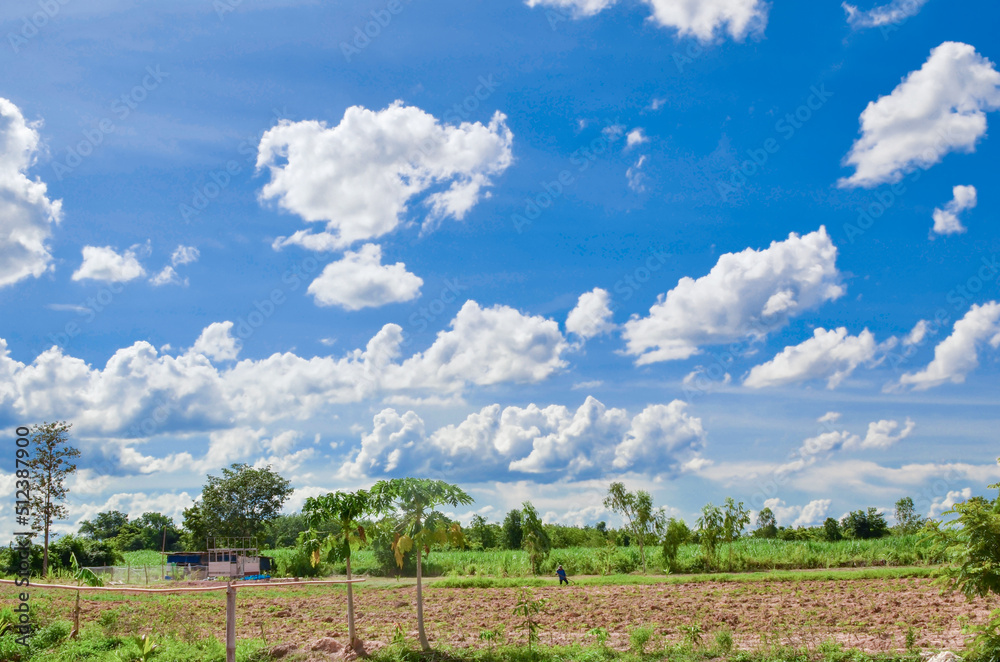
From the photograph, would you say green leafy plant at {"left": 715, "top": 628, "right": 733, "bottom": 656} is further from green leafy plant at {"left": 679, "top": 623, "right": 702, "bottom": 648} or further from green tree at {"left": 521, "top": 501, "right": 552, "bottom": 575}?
green tree at {"left": 521, "top": 501, "right": 552, "bottom": 575}

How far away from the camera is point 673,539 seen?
116 ft

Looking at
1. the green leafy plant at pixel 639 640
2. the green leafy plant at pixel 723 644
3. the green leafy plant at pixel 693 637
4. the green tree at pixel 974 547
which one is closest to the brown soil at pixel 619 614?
the green leafy plant at pixel 693 637

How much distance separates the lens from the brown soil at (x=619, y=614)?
15023 millimetres

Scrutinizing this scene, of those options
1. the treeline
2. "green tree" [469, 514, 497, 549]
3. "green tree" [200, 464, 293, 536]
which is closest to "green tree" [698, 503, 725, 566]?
the treeline

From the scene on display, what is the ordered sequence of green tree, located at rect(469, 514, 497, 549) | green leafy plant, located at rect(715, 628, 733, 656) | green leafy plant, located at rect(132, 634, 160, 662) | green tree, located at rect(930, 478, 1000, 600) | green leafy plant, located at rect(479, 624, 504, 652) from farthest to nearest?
green tree, located at rect(469, 514, 497, 549)
green leafy plant, located at rect(479, 624, 504, 652)
green leafy plant, located at rect(132, 634, 160, 662)
green leafy plant, located at rect(715, 628, 733, 656)
green tree, located at rect(930, 478, 1000, 600)

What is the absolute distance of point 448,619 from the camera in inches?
757

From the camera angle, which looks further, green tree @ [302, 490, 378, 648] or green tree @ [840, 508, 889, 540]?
green tree @ [840, 508, 889, 540]

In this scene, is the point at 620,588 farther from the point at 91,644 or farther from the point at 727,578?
the point at 91,644

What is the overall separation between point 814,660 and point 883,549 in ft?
94.7

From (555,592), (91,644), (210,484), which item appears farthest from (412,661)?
(210,484)

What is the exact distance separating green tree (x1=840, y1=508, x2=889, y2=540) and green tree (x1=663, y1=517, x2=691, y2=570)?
35268mm

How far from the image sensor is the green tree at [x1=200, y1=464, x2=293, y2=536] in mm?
59688

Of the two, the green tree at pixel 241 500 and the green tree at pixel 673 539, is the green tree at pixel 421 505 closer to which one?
the green tree at pixel 673 539

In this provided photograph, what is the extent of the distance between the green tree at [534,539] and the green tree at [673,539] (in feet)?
21.8
